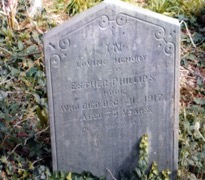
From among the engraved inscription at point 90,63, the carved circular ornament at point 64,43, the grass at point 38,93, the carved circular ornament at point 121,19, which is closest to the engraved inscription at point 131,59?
the engraved inscription at point 90,63

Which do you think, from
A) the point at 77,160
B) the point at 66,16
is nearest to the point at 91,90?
the point at 77,160

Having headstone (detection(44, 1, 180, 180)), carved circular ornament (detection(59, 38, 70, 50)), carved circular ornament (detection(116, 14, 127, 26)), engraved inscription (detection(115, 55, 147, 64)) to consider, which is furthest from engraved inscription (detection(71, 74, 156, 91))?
carved circular ornament (detection(116, 14, 127, 26))

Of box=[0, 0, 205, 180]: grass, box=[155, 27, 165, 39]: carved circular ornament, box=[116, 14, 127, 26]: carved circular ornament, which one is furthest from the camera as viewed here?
box=[0, 0, 205, 180]: grass

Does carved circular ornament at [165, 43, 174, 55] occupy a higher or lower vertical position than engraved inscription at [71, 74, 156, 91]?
higher

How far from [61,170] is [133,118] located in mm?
652

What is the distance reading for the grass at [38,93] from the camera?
440 cm

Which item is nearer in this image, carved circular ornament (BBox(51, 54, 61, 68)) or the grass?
carved circular ornament (BBox(51, 54, 61, 68))

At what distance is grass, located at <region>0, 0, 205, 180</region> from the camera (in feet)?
14.4

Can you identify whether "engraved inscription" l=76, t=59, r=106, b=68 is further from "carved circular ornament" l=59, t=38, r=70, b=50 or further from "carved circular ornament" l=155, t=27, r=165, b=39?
"carved circular ornament" l=155, t=27, r=165, b=39

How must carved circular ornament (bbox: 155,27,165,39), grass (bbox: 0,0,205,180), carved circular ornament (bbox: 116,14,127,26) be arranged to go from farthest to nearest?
grass (bbox: 0,0,205,180)
carved circular ornament (bbox: 155,27,165,39)
carved circular ornament (bbox: 116,14,127,26)

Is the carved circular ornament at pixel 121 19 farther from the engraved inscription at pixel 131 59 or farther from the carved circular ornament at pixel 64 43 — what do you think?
the carved circular ornament at pixel 64 43

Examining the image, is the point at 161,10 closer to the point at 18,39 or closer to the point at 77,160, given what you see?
the point at 18,39

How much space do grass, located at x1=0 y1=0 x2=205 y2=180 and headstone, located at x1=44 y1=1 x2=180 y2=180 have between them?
21 centimetres

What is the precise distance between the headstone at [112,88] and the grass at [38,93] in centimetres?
21
